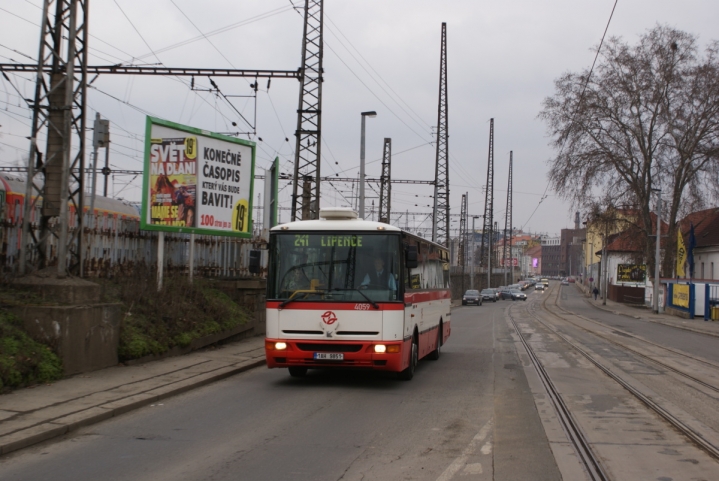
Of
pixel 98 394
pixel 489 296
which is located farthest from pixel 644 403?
pixel 489 296

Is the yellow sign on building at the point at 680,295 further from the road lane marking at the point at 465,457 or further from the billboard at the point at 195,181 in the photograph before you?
the road lane marking at the point at 465,457

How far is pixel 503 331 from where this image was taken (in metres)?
26.6

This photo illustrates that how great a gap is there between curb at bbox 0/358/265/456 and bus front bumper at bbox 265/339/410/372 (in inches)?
52.2

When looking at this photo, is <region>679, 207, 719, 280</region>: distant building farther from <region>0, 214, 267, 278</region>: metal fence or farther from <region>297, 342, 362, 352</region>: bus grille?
<region>297, 342, 362, 352</region>: bus grille

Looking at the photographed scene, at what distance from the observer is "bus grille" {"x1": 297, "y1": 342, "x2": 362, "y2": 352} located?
10.9 m

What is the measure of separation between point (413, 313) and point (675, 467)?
19.2 feet

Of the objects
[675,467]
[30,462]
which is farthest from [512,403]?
[30,462]

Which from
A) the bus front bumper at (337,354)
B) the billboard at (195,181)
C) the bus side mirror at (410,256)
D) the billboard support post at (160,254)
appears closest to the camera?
the bus front bumper at (337,354)

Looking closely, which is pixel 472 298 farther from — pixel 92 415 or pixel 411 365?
pixel 92 415

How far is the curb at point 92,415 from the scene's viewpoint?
6.95m

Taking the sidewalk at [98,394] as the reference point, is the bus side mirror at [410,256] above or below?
above

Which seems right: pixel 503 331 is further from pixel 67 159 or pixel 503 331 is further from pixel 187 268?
pixel 67 159

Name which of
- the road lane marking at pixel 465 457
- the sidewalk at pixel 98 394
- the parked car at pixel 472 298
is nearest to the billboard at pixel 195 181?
the sidewalk at pixel 98 394

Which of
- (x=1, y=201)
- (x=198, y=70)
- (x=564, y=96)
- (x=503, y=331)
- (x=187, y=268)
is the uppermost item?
(x=564, y=96)
